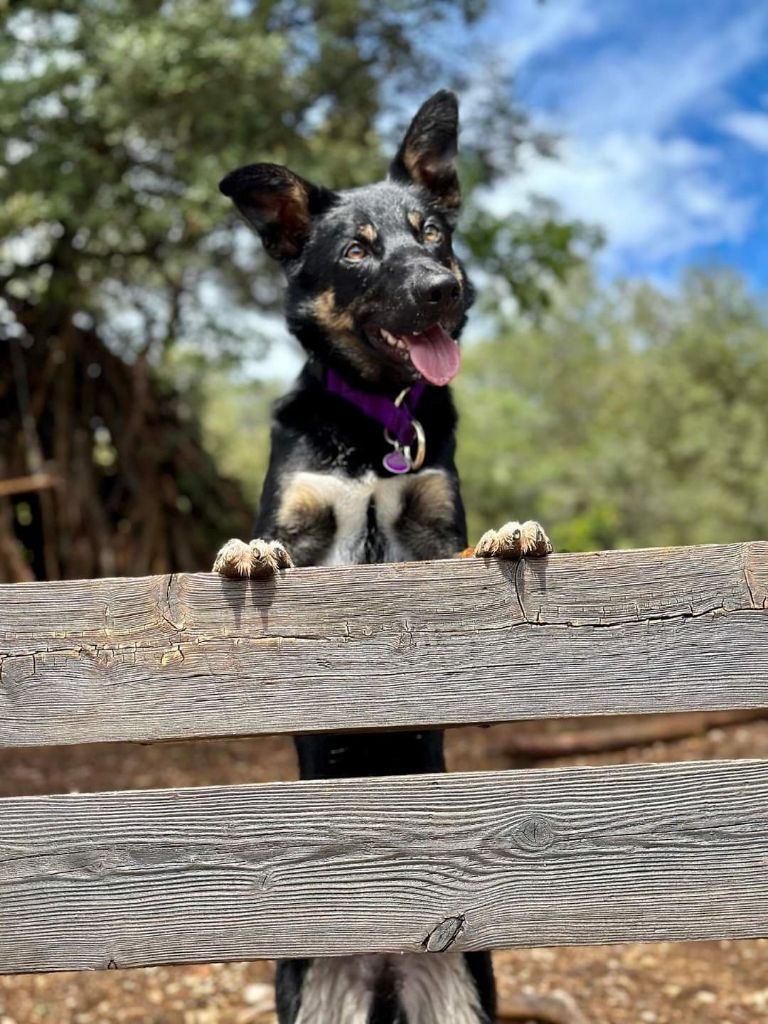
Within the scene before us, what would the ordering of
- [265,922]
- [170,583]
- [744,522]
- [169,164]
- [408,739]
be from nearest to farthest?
1. [265,922]
2. [170,583]
3. [408,739]
4. [169,164]
5. [744,522]

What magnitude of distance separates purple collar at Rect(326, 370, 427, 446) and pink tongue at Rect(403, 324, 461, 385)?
0.08 m

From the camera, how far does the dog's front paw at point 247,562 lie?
2006mm

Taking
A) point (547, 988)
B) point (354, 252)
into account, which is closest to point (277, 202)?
point (354, 252)

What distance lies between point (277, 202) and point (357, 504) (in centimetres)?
97

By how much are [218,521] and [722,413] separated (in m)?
19.0

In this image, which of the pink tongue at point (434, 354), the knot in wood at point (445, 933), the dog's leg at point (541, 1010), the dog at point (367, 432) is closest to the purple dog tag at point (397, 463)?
the dog at point (367, 432)

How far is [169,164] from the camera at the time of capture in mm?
6457

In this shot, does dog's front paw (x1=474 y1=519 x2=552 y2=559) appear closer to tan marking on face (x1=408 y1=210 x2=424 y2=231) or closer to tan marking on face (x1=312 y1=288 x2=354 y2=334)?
tan marking on face (x1=312 y1=288 x2=354 y2=334)

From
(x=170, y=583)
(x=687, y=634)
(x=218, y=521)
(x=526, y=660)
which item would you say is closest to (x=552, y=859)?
(x=526, y=660)

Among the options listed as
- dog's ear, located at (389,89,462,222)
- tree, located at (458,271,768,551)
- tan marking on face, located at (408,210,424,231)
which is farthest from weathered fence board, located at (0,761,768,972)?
tree, located at (458,271,768,551)

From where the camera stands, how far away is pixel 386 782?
6.33ft

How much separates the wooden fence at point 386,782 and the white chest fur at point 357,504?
2.18ft

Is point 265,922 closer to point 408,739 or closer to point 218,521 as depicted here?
point 408,739

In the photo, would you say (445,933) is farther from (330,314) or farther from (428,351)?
(330,314)
